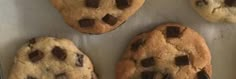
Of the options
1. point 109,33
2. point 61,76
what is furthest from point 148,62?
point 61,76

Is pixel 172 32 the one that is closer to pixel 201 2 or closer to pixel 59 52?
pixel 201 2

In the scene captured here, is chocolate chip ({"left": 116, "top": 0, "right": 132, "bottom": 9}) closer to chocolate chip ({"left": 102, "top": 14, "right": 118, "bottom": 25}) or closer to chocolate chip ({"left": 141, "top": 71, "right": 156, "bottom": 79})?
chocolate chip ({"left": 102, "top": 14, "right": 118, "bottom": 25})

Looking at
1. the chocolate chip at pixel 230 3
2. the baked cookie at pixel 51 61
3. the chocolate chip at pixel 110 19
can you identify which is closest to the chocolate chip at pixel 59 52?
the baked cookie at pixel 51 61

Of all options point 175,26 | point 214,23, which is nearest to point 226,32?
point 214,23

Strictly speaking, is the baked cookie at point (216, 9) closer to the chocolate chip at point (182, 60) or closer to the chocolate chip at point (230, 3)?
the chocolate chip at point (230, 3)

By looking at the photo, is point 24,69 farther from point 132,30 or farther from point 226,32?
point 226,32
